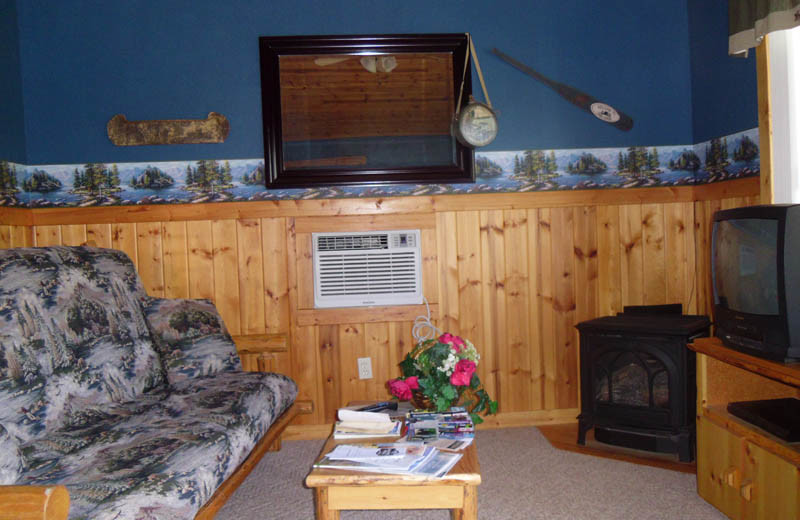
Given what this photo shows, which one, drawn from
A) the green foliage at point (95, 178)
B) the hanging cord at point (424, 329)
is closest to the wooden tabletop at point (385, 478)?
the hanging cord at point (424, 329)

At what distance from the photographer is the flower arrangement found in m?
2.13

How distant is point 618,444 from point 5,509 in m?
2.52

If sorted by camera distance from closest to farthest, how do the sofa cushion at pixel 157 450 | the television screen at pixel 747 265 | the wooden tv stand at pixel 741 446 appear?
the sofa cushion at pixel 157 450
the wooden tv stand at pixel 741 446
the television screen at pixel 747 265

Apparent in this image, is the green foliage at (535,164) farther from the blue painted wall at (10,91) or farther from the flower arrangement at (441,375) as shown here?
the blue painted wall at (10,91)

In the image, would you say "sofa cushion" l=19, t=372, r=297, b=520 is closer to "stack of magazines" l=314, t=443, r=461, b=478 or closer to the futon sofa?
the futon sofa

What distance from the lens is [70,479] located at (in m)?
1.56

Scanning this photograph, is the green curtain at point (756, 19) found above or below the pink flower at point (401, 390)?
above

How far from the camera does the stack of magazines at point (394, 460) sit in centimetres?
164

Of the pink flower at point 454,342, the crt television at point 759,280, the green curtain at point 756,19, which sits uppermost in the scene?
the green curtain at point 756,19

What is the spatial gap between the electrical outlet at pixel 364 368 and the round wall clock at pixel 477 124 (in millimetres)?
1293

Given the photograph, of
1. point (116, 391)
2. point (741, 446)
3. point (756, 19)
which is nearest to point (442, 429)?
point (741, 446)

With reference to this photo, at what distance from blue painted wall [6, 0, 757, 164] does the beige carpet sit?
1633mm

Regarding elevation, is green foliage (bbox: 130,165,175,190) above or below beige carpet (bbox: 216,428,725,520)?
above

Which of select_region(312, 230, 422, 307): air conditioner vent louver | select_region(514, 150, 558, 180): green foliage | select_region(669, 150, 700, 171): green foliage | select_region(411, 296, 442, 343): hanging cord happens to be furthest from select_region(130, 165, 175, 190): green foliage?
select_region(669, 150, 700, 171): green foliage
